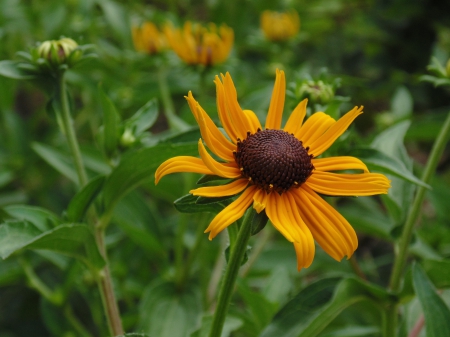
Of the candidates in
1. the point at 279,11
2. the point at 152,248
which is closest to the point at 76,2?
the point at 279,11

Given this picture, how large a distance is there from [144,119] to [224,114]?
258 mm

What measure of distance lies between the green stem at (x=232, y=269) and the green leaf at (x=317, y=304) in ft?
0.65

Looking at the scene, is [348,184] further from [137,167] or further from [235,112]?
[137,167]

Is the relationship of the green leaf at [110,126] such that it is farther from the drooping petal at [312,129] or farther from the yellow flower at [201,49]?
the yellow flower at [201,49]

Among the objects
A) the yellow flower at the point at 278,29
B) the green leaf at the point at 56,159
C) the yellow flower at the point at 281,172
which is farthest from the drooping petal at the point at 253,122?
the yellow flower at the point at 278,29

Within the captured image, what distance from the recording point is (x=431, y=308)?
698 millimetres

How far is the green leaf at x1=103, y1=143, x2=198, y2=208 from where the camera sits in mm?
706

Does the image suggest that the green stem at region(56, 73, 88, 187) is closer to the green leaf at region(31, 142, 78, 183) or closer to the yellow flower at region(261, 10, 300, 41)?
the green leaf at region(31, 142, 78, 183)

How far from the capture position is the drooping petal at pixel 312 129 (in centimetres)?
63

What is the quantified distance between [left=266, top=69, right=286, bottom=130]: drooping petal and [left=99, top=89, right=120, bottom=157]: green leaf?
239 mm

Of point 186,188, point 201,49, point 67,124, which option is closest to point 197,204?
point 67,124

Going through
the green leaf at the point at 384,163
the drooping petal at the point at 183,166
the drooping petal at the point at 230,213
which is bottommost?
the green leaf at the point at 384,163

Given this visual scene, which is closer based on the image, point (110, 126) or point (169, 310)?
point (110, 126)

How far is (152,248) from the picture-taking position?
1.06m
